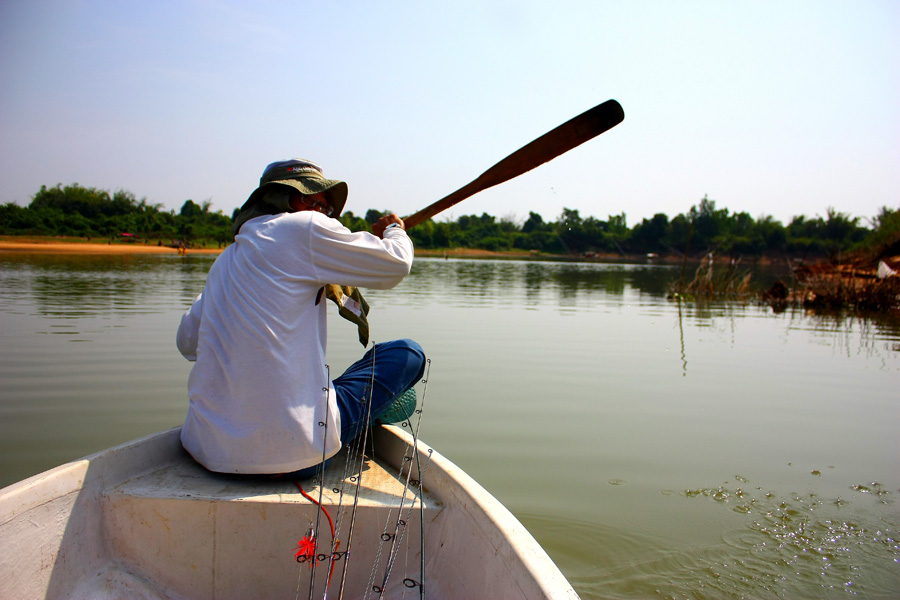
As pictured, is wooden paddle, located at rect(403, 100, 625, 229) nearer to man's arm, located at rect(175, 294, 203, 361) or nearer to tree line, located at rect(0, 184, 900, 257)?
man's arm, located at rect(175, 294, 203, 361)

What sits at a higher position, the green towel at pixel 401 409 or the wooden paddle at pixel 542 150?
the wooden paddle at pixel 542 150

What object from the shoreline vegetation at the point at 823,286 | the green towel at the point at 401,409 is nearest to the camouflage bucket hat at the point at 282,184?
the green towel at the point at 401,409

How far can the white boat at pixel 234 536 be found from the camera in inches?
66.4

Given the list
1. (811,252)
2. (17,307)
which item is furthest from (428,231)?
(17,307)

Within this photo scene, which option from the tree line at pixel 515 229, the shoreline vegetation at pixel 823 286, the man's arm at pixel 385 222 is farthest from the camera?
the tree line at pixel 515 229

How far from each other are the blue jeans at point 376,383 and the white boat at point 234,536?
0.28m

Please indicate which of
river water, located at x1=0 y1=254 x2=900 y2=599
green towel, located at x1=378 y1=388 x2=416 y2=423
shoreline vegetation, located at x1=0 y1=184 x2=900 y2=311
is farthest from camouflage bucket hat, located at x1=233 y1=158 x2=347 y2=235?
shoreline vegetation, located at x1=0 y1=184 x2=900 y2=311

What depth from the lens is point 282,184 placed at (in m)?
2.11

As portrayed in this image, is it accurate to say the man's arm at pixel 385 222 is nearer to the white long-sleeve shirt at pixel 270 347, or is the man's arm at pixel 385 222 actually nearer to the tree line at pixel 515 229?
the white long-sleeve shirt at pixel 270 347

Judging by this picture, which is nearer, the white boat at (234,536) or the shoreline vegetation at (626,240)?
the white boat at (234,536)

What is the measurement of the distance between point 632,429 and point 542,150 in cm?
247

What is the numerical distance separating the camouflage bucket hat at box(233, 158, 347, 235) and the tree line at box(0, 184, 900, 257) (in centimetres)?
3692

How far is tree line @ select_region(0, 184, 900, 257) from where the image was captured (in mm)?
49625

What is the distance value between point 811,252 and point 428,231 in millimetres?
43146
